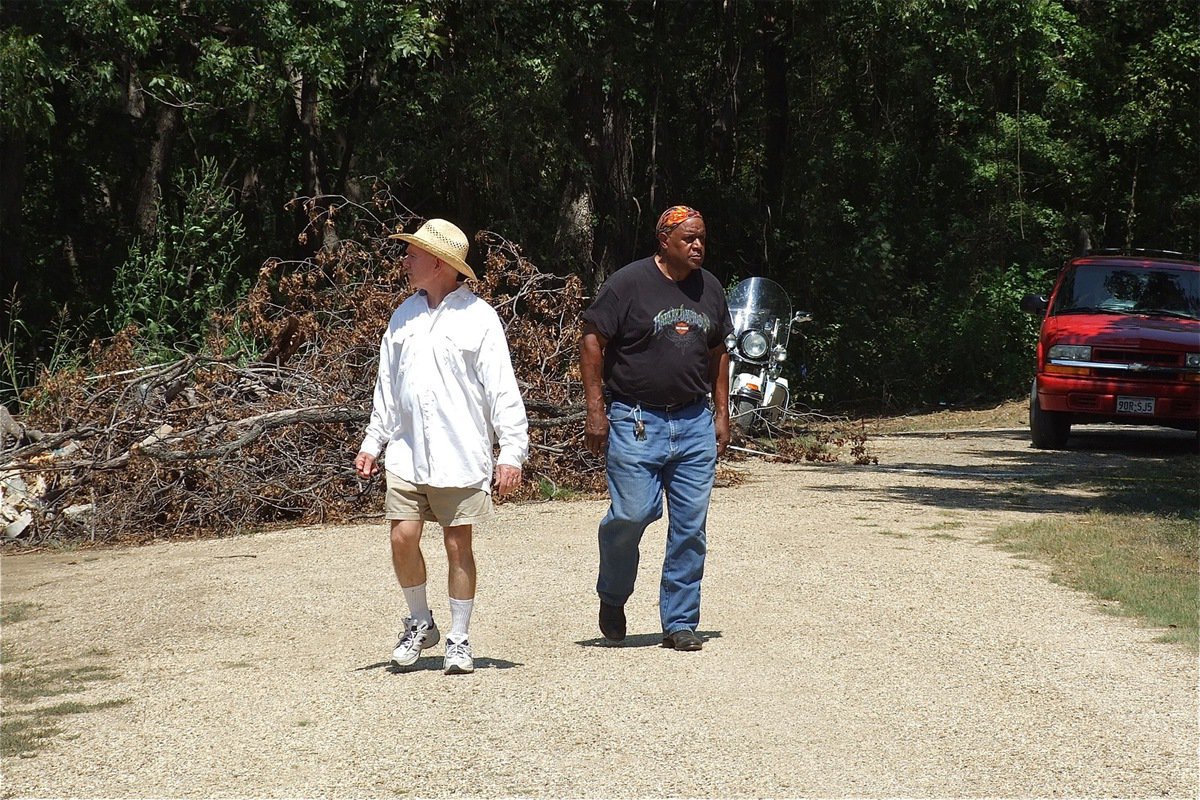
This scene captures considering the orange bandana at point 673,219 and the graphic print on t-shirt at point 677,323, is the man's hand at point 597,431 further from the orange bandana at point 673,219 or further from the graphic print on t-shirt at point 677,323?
the orange bandana at point 673,219

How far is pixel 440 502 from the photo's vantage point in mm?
6516

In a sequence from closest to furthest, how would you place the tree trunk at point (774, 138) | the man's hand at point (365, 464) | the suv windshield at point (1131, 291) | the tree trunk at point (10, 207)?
the man's hand at point (365, 464) < the suv windshield at point (1131, 291) < the tree trunk at point (10, 207) < the tree trunk at point (774, 138)

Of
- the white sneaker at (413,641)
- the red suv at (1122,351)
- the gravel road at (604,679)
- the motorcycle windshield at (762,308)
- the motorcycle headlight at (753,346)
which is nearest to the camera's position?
the gravel road at (604,679)

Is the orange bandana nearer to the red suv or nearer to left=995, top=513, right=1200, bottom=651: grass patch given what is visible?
left=995, top=513, right=1200, bottom=651: grass patch

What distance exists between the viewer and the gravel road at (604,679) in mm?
5094

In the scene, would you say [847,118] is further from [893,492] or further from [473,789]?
[473,789]

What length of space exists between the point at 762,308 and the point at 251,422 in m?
6.85

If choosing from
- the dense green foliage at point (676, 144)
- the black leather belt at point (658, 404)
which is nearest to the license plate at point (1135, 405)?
the dense green foliage at point (676, 144)

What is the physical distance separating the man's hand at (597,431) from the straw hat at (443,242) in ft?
2.87

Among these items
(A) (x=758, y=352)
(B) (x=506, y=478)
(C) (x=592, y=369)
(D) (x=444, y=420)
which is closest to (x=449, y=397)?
(D) (x=444, y=420)

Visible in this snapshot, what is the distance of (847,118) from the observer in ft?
104

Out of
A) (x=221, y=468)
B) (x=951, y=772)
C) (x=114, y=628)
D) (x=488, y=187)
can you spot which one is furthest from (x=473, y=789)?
(x=488, y=187)

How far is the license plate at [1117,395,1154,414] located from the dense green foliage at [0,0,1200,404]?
798 cm

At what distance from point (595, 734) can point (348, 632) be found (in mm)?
2487
